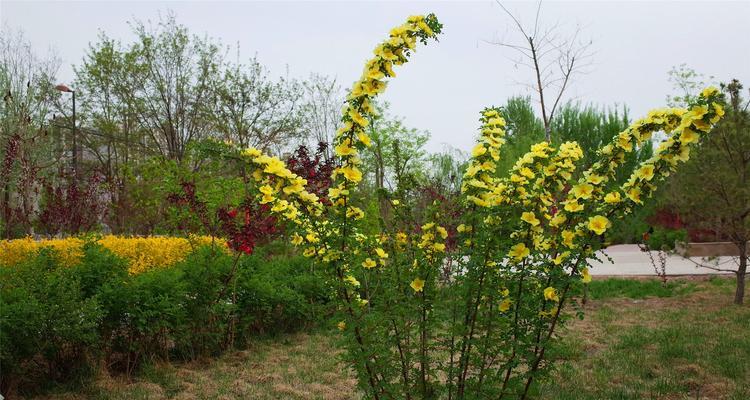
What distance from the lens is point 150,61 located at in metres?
20.0

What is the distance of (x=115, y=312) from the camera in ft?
14.9

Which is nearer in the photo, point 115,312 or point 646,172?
point 646,172

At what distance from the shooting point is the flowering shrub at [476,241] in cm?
270

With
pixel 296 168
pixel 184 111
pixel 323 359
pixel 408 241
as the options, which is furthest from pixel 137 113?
pixel 408 241

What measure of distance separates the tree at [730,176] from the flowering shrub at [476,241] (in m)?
5.93

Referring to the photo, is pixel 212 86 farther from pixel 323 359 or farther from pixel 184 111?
pixel 323 359

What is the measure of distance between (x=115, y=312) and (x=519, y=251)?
328cm

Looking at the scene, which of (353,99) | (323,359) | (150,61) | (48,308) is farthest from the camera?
(150,61)

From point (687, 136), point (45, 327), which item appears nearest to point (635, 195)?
point (687, 136)

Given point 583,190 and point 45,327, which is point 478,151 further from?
point 45,327

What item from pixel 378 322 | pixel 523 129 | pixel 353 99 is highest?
pixel 523 129

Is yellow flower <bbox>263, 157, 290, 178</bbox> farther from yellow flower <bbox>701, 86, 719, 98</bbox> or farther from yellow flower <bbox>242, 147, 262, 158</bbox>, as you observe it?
yellow flower <bbox>701, 86, 719, 98</bbox>

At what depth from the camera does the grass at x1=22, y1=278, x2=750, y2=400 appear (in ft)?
14.1

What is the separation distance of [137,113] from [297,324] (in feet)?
55.4
